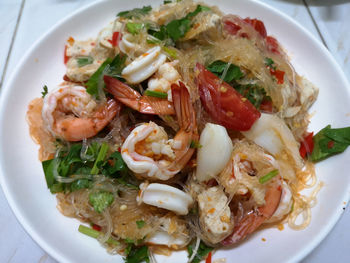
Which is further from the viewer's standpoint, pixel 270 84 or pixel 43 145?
pixel 43 145

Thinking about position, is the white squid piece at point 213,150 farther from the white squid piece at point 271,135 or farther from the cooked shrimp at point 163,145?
the white squid piece at point 271,135

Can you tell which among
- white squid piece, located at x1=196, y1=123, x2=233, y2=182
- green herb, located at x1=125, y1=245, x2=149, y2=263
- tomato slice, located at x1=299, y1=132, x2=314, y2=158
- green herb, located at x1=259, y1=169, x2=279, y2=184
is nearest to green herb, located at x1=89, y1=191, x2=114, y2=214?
green herb, located at x1=125, y1=245, x2=149, y2=263

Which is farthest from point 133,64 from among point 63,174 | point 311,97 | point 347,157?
point 347,157

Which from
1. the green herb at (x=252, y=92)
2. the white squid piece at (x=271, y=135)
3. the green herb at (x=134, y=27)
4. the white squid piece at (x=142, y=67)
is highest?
the green herb at (x=134, y=27)

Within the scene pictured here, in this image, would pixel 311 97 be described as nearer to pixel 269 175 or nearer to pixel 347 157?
pixel 347 157

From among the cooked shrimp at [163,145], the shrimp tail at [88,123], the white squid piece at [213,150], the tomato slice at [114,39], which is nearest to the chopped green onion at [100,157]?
the shrimp tail at [88,123]

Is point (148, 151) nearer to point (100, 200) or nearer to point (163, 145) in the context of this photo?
point (163, 145)

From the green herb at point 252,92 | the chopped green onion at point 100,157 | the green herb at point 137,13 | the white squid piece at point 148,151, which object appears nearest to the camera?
the white squid piece at point 148,151
